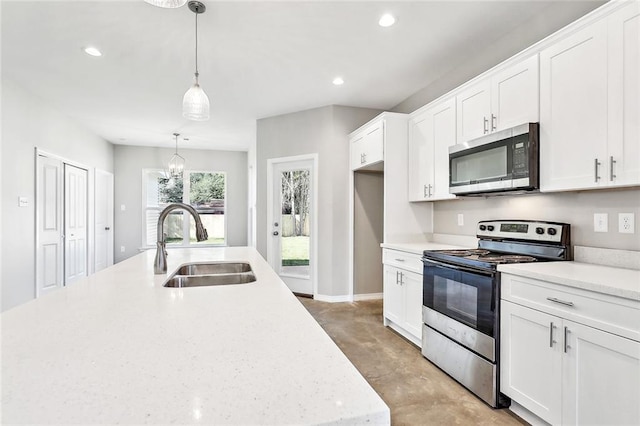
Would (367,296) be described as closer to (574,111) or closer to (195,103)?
(574,111)

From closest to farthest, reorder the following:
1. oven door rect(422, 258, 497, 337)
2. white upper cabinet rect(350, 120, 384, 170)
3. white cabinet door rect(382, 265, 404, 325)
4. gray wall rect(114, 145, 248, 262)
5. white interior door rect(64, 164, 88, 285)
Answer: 1. oven door rect(422, 258, 497, 337)
2. white cabinet door rect(382, 265, 404, 325)
3. white upper cabinet rect(350, 120, 384, 170)
4. white interior door rect(64, 164, 88, 285)
5. gray wall rect(114, 145, 248, 262)

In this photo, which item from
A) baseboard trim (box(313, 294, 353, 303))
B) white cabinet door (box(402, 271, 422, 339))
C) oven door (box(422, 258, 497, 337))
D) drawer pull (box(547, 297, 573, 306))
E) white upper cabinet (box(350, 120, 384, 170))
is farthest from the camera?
baseboard trim (box(313, 294, 353, 303))

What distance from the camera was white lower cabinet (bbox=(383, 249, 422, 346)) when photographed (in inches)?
112

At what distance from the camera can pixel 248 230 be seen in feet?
24.6

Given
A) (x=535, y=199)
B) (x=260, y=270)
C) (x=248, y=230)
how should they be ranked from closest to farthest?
(x=260, y=270) < (x=535, y=199) < (x=248, y=230)

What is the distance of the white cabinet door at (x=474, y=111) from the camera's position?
2.46 m

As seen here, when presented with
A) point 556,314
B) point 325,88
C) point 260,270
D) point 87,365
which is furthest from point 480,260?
point 325,88

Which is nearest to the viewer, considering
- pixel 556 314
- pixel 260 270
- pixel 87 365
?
pixel 87 365

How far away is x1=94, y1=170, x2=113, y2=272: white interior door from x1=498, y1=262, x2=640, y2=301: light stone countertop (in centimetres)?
675

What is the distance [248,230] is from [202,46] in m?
5.04

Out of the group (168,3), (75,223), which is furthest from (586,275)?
(75,223)

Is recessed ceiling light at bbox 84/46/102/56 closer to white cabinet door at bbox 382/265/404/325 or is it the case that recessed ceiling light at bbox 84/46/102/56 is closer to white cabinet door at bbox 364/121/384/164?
white cabinet door at bbox 364/121/384/164

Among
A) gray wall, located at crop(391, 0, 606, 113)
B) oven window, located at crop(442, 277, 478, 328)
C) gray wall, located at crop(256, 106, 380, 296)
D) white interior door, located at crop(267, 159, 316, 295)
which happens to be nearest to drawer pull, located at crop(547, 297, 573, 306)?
oven window, located at crop(442, 277, 478, 328)

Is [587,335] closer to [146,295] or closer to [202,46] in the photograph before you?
[146,295]
